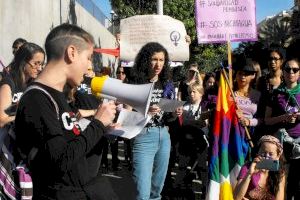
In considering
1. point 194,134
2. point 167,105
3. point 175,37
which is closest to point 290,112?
point 167,105

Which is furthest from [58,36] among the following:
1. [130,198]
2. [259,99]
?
[130,198]

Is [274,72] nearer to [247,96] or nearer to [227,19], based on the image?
[247,96]

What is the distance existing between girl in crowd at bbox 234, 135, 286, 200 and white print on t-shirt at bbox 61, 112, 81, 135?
2295 mm

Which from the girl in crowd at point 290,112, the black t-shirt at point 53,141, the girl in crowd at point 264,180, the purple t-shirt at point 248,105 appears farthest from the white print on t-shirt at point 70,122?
the purple t-shirt at point 248,105

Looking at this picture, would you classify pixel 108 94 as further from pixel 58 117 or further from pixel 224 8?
pixel 224 8

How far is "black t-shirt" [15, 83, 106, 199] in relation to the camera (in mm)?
2115

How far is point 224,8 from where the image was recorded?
568cm

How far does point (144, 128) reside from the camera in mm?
4504

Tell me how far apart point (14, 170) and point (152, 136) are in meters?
2.32

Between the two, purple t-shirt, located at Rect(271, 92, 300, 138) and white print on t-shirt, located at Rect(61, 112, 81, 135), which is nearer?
white print on t-shirt, located at Rect(61, 112, 81, 135)

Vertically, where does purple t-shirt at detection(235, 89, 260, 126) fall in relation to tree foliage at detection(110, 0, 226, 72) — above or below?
below

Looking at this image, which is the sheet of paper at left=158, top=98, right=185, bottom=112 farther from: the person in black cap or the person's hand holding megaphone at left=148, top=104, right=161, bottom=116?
the person in black cap

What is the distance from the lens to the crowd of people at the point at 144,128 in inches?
85.9

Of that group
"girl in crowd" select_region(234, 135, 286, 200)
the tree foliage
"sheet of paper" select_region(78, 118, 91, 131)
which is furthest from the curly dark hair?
the tree foliage
